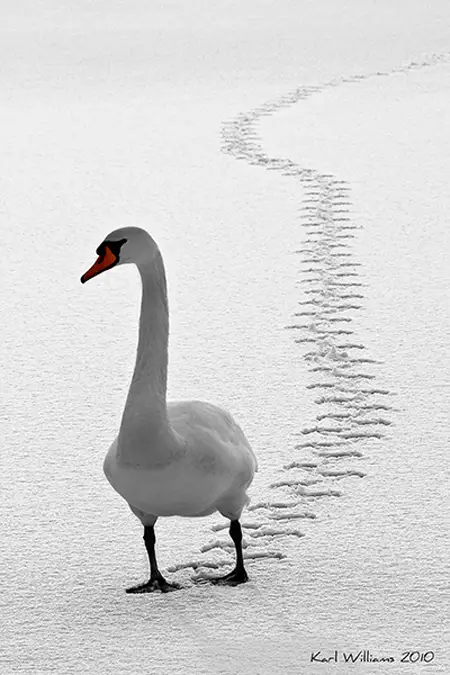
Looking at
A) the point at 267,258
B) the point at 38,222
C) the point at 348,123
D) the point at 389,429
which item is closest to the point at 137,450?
the point at 389,429

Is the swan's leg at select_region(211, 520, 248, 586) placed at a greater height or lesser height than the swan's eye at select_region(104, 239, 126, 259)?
lesser

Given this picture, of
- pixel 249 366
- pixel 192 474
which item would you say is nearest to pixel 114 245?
pixel 192 474

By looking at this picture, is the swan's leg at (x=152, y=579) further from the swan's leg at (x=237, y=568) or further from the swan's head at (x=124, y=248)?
the swan's head at (x=124, y=248)

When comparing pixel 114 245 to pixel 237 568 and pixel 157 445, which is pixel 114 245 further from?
pixel 237 568

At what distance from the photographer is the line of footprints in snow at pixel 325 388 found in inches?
97.9

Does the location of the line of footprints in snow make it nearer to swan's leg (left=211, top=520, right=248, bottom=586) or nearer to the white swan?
swan's leg (left=211, top=520, right=248, bottom=586)

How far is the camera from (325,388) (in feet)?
11.2

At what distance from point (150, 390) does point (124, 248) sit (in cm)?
22

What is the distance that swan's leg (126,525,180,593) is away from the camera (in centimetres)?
218

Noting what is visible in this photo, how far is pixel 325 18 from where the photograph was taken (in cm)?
1553
